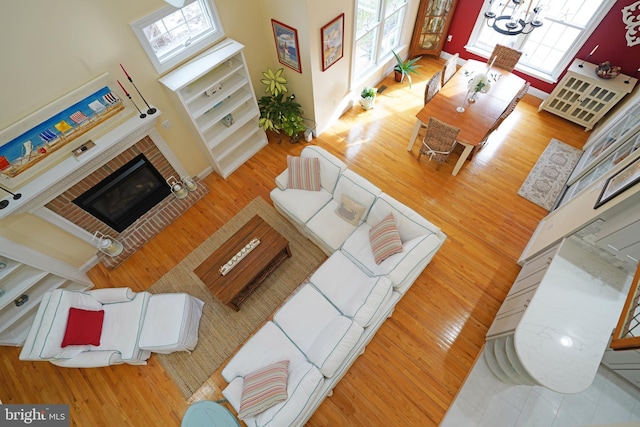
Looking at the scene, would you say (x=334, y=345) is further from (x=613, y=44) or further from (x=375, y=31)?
(x=613, y=44)

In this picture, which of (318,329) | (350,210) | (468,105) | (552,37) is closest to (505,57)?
(552,37)

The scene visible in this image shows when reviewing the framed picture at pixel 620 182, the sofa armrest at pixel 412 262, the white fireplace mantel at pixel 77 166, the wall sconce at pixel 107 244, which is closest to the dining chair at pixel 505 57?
the framed picture at pixel 620 182

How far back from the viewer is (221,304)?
12.7ft

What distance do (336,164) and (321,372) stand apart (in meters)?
2.47

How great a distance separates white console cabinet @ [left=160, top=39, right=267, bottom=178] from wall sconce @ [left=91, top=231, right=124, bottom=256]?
1828 mm

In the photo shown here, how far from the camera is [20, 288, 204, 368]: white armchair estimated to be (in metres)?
2.94

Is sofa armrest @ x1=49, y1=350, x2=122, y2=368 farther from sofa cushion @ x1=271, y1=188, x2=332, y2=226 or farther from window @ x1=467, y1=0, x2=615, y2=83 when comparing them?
window @ x1=467, y1=0, x2=615, y2=83

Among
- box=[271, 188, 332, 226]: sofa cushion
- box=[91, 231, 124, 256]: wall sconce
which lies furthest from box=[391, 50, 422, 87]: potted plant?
box=[91, 231, 124, 256]: wall sconce

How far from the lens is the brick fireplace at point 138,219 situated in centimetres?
356

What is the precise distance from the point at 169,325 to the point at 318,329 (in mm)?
1678

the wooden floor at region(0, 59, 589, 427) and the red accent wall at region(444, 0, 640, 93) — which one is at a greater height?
the red accent wall at region(444, 0, 640, 93)

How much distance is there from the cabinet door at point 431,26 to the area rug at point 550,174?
2.98 metres

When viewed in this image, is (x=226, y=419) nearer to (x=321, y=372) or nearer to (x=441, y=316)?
(x=321, y=372)

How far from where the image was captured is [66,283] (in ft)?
12.9
